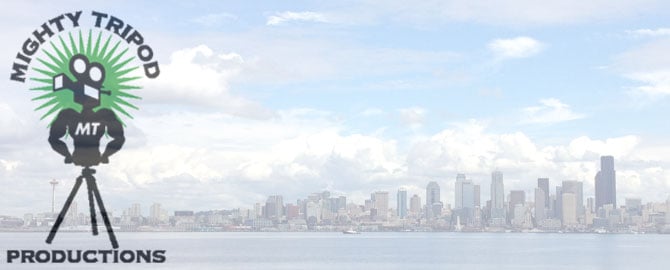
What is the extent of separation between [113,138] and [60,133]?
94.8 inches

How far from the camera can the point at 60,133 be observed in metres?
35.2

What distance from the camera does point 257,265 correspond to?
149 metres

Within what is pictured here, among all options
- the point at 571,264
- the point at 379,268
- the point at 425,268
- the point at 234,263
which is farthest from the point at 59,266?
the point at 571,264

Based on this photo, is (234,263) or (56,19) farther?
(234,263)

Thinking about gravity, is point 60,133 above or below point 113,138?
above

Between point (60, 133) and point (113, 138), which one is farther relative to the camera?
point (60, 133)

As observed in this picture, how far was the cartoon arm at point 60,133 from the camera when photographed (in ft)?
115

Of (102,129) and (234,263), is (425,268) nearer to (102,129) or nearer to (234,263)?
(234,263)

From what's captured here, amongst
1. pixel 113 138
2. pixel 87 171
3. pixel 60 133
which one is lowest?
pixel 87 171

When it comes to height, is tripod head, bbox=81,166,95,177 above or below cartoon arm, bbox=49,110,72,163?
below

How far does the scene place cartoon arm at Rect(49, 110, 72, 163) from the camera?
3503cm

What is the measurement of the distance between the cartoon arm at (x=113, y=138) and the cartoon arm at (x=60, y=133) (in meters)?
1.52

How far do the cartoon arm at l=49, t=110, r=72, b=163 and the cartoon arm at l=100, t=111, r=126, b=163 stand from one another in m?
1.52

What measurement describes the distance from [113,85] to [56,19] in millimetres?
3967
